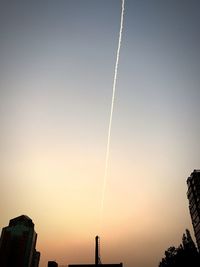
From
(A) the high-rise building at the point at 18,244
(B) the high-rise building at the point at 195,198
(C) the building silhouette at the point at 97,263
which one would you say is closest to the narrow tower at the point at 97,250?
(C) the building silhouette at the point at 97,263

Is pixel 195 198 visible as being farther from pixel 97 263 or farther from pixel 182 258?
pixel 97 263

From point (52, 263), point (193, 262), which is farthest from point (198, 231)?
point (52, 263)

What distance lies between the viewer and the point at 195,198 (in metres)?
69.1

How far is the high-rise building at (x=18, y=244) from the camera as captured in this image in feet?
17.9

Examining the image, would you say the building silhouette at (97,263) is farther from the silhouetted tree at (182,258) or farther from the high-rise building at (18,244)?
the high-rise building at (18,244)

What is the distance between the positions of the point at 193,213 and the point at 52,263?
216ft

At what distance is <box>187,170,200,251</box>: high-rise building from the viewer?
68.4 m

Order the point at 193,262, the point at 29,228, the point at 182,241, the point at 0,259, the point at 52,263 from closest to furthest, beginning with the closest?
the point at 0,259 → the point at 29,228 → the point at 52,263 → the point at 193,262 → the point at 182,241

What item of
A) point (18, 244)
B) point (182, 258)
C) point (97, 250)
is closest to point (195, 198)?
point (182, 258)

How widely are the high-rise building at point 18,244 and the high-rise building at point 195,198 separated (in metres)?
69.3

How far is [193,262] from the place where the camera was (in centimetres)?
4494

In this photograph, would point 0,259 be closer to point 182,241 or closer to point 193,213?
point 182,241

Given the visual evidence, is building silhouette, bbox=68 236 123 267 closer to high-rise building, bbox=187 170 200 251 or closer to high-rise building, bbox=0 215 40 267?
high-rise building, bbox=187 170 200 251

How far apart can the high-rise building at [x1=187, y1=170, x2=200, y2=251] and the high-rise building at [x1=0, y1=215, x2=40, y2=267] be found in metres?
69.3
